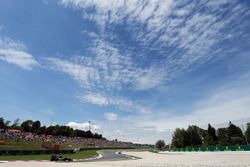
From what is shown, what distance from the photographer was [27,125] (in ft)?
484

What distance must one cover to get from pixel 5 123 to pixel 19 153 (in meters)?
101

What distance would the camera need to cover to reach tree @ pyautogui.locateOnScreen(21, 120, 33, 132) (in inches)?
5591

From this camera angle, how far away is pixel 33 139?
77.2 meters

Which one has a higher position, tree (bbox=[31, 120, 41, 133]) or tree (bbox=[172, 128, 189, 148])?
tree (bbox=[31, 120, 41, 133])

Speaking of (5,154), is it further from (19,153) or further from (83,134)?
(83,134)

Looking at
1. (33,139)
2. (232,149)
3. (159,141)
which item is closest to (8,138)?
(33,139)

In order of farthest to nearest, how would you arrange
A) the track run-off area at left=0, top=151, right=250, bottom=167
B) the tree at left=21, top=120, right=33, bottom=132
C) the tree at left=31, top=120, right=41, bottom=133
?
the tree at left=31, top=120, right=41, bottom=133 < the tree at left=21, top=120, right=33, bottom=132 < the track run-off area at left=0, top=151, right=250, bottom=167

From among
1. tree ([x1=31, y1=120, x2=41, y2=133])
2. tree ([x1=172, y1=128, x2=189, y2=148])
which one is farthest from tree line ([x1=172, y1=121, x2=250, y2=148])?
tree ([x1=31, y1=120, x2=41, y2=133])

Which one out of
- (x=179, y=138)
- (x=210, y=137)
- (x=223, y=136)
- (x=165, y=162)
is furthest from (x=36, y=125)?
(x=165, y=162)

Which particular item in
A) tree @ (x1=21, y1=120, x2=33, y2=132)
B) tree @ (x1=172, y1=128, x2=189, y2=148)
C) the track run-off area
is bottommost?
the track run-off area

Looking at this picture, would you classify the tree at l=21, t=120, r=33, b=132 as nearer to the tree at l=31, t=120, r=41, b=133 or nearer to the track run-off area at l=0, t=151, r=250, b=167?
the tree at l=31, t=120, r=41, b=133

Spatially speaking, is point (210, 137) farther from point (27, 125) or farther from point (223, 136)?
point (27, 125)

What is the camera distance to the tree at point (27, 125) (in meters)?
142

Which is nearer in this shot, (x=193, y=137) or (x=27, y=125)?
(x=193, y=137)
